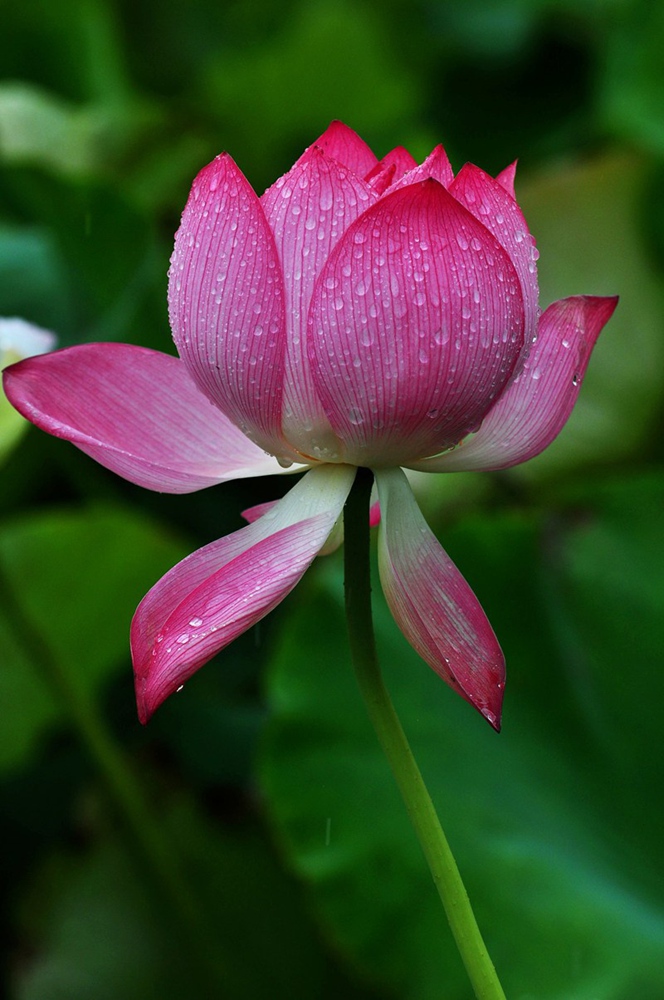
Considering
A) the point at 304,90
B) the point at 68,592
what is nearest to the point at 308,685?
the point at 68,592

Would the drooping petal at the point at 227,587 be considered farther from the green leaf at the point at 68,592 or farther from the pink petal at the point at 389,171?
the green leaf at the point at 68,592

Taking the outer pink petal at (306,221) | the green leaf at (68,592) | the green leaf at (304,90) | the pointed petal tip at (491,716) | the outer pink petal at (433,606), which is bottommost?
the green leaf at (68,592)

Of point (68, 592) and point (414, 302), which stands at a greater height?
point (414, 302)

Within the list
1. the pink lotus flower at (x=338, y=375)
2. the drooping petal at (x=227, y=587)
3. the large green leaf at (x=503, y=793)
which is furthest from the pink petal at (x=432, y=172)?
the large green leaf at (x=503, y=793)

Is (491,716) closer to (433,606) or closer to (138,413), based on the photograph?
(433,606)

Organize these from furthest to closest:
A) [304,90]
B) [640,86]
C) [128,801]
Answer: [304,90] < [640,86] < [128,801]

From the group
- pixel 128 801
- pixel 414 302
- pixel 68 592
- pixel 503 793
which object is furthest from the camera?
pixel 68 592

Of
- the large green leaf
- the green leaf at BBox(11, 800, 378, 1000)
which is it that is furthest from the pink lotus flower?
the green leaf at BBox(11, 800, 378, 1000)

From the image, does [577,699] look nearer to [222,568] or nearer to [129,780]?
[129,780]
